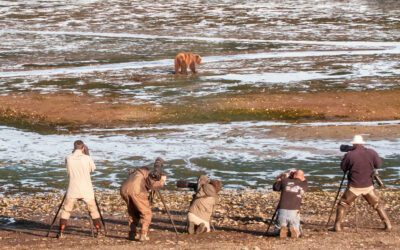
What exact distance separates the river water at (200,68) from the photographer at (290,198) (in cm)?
804

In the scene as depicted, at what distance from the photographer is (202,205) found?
2016cm

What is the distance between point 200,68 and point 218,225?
36915mm

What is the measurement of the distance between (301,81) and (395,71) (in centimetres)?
603

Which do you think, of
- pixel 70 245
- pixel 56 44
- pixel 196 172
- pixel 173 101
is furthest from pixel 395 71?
pixel 70 245

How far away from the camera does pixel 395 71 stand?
5372 centimetres

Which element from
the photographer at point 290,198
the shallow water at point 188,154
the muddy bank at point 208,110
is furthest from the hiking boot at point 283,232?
the muddy bank at point 208,110

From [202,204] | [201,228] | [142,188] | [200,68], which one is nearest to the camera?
[142,188]

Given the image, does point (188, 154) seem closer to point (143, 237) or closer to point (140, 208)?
point (143, 237)

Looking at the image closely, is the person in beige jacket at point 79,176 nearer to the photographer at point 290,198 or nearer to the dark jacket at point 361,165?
the photographer at point 290,198

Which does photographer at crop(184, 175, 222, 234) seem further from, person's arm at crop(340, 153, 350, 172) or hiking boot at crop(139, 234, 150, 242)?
person's arm at crop(340, 153, 350, 172)

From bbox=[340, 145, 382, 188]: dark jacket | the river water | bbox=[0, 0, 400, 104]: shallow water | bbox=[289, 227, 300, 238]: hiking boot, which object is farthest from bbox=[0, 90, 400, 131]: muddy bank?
bbox=[289, 227, 300, 238]: hiking boot

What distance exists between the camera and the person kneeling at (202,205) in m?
20.2

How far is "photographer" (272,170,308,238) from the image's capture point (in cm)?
1958

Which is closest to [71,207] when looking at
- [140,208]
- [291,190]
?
[140,208]
